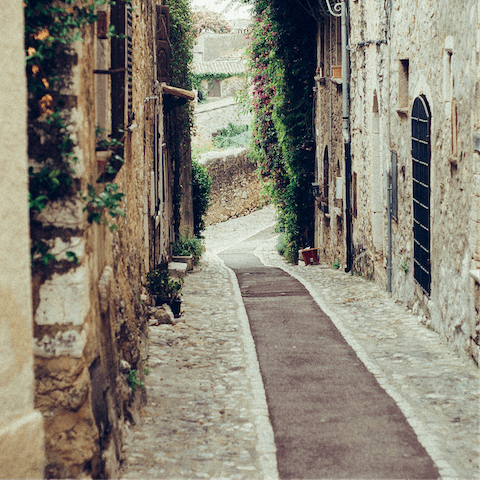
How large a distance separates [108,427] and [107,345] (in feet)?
1.74

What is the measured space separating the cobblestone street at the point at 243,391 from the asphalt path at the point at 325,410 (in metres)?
0.11

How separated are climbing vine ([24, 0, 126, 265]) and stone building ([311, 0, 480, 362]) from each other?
3.79 meters

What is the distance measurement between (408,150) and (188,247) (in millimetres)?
7227

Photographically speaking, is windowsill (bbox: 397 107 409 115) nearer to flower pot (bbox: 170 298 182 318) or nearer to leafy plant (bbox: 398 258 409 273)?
leafy plant (bbox: 398 258 409 273)

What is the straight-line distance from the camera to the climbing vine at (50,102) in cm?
382

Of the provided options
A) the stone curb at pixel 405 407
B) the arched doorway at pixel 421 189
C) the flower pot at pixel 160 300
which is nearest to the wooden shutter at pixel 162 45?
the flower pot at pixel 160 300

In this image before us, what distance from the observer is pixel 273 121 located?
1842 cm

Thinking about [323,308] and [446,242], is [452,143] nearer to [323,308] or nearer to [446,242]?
[446,242]

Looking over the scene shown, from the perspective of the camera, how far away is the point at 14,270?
3.39 meters

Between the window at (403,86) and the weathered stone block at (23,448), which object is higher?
the window at (403,86)

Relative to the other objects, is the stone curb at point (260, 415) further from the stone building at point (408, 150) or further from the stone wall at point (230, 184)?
the stone wall at point (230, 184)

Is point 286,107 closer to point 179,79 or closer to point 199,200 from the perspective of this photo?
point 199,200

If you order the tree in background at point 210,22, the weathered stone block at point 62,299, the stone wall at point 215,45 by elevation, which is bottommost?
the weathered stone block at point 62,299

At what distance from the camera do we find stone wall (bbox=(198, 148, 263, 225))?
27703 millimetres
